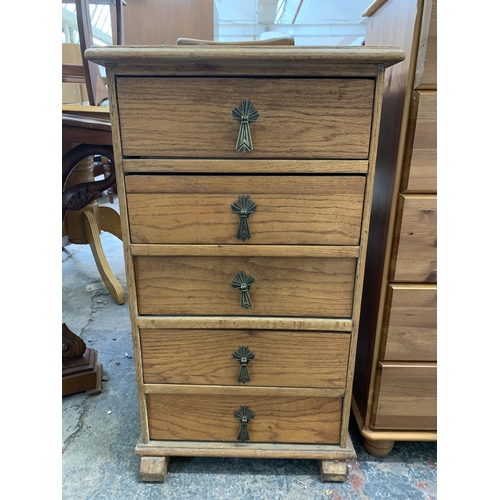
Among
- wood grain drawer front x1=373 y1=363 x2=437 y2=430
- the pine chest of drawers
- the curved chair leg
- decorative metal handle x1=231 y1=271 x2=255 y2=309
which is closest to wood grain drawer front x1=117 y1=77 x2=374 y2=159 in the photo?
the pine chest of drawers

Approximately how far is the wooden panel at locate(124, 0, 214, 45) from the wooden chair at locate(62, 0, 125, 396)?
409 mm

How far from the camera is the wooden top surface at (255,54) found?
570mm

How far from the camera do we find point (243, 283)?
2.34 feet

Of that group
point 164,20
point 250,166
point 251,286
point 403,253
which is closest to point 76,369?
point 251,286

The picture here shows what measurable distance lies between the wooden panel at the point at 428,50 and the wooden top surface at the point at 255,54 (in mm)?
90

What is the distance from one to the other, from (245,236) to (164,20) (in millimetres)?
1983

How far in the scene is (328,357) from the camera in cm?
77

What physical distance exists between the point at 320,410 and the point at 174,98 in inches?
28.3

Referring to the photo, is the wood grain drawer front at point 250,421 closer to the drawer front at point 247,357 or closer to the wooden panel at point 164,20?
the drawer front at point 247,357

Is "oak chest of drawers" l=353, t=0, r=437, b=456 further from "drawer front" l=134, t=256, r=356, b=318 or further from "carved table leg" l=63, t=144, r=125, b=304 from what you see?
"carved table leg" l=63, t=144, r=125, b=304

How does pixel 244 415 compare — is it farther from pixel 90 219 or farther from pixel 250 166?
pixel 90 219

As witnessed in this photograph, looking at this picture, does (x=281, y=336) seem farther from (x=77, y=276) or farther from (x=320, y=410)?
(x=77, y=276)

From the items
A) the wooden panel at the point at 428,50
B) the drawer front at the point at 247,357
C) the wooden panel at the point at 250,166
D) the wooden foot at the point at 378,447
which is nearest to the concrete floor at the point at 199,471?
the wooden foot at the point at 378,447

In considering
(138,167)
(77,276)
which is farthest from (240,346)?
(77,276)
